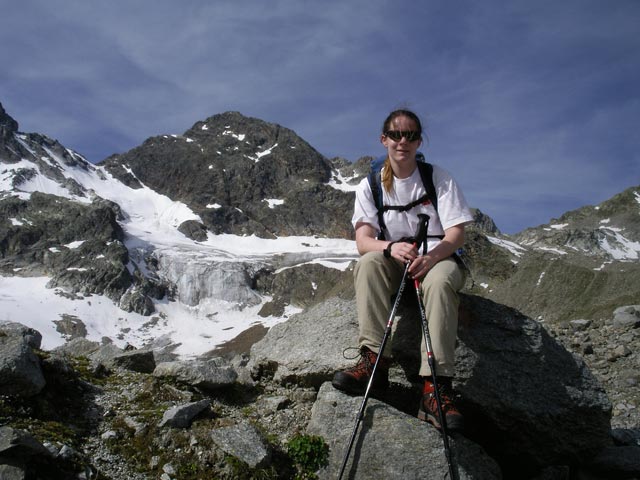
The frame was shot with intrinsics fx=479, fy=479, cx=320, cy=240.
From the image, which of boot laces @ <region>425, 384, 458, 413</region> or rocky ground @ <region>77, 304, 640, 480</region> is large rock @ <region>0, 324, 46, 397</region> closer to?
rocky ground @ <region>77, 304, 640, 480</region>

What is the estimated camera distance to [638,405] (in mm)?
12102

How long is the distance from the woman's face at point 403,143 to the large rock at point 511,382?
2.35 metres

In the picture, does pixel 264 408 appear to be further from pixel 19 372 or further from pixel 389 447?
pixel 19 372

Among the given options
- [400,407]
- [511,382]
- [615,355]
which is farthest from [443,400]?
[615,355]

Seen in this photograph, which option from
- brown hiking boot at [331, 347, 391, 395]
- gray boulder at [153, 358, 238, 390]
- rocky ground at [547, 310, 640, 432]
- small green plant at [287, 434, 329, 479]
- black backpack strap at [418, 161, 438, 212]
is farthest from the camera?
rocky ground at [547, 310, 640, 432]

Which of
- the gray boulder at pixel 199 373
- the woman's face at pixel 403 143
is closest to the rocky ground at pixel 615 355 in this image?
the woman's face at pixel 403 143

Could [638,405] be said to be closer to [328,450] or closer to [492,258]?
[328,450]

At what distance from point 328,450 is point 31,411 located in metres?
3.68

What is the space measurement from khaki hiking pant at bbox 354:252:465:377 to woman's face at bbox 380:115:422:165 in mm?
1522

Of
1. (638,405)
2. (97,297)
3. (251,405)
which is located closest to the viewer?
(251,405)

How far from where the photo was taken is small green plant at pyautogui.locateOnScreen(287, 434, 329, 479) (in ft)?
19.7

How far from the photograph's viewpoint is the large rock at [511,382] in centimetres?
713

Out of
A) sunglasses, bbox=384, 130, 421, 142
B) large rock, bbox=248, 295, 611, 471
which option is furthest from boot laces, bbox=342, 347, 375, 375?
sunglasses, bbox=384, 130, 421, 142

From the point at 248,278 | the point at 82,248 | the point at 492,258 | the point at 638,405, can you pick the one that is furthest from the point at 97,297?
the point at 638,405
